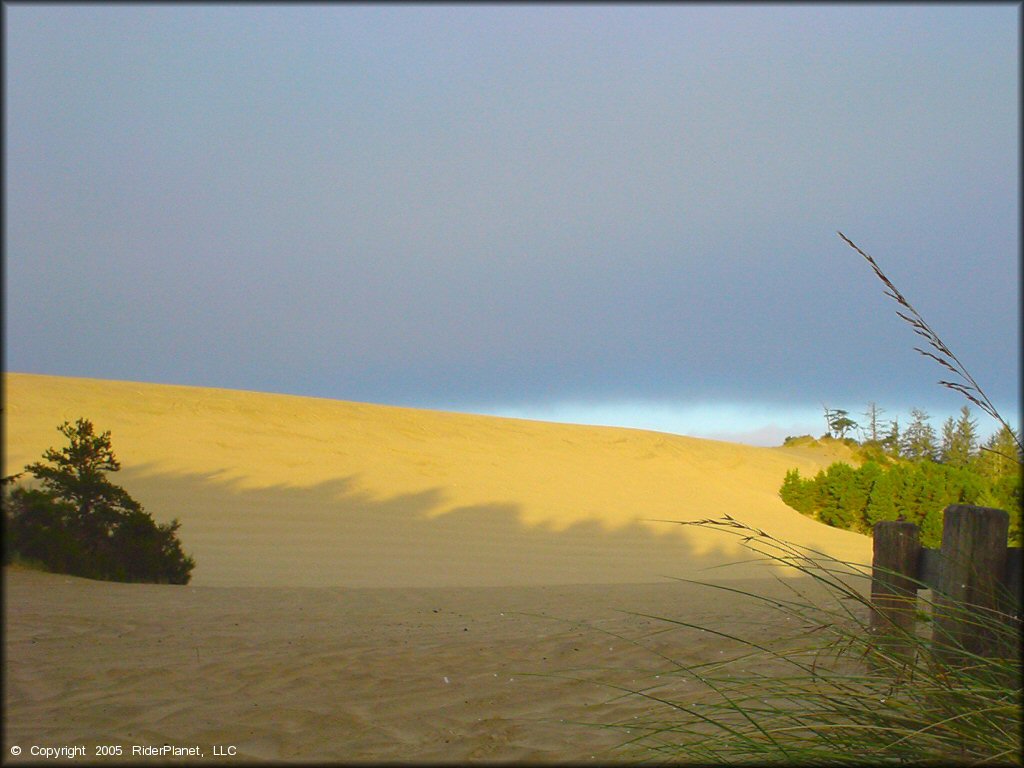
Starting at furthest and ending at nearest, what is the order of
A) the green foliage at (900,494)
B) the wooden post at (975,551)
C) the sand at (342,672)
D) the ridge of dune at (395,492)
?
the ridge of dune at (395,492), the green foliage at (900,494), the sand at (342,672), the wooden post at (975,551)

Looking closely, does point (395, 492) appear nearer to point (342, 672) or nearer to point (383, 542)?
point (383, 542)

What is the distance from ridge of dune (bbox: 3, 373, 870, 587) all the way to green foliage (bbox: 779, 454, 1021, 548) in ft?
1.79

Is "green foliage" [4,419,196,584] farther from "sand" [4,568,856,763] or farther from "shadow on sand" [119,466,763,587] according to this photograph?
"sand" [4,568,856,763]

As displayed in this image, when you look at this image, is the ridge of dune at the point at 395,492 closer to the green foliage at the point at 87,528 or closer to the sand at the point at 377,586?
the sand at the point at 377,586

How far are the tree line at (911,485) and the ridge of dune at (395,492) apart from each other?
63cm

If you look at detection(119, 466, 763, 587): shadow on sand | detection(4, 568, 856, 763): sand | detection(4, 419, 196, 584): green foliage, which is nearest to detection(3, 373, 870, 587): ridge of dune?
detection(119, 466, 763, 587): shadow on sand

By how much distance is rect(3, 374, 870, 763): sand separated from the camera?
3.69m

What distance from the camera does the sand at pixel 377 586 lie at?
3.69m

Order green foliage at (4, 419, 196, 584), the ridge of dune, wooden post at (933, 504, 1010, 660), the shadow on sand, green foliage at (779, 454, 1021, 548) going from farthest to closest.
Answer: the ridge of dune
the shadow on sand
green foliage at (779, 454, 1021, 548)
green foliage at (4, 419, 196, 584)
wooden post at (933, 504, 1010, 660)

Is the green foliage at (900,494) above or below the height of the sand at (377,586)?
above

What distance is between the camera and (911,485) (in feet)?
45.2

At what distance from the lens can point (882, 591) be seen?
12.4ft

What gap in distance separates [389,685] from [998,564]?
3.08m

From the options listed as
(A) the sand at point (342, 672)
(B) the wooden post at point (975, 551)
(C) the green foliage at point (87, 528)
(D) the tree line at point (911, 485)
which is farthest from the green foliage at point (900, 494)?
(C) the green foliage at point (87, 528)
